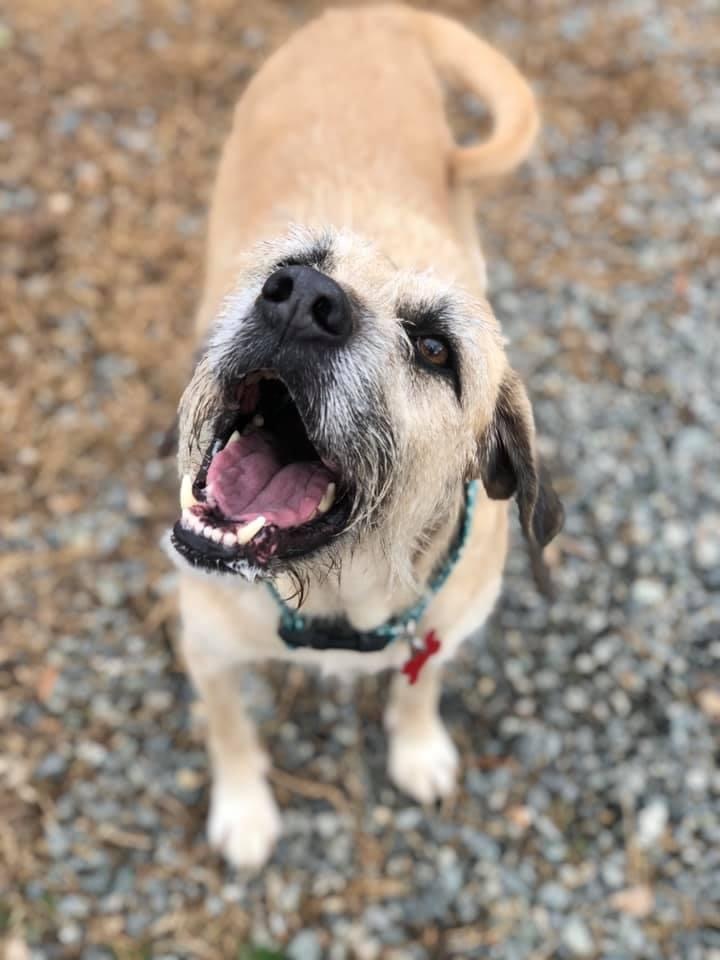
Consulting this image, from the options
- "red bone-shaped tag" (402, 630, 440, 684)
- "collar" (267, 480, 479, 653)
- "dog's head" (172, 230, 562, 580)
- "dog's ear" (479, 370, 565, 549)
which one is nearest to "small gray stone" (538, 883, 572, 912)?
"red bone-shaped tag" (402, 630, 440, 684)

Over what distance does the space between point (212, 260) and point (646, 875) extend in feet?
9.58

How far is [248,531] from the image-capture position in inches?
79.4

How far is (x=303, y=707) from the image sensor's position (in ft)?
12.0

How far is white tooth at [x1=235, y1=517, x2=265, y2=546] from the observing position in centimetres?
201

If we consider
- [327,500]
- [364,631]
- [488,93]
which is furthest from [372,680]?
[488,93]

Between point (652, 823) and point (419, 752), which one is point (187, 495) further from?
point (652, 823)

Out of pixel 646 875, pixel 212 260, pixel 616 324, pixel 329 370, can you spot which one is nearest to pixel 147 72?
pixel 212 260

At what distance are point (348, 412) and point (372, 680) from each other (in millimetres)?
1970

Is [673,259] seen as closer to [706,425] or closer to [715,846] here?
[706,425]

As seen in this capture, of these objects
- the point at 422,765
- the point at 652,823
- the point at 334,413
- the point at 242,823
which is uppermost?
the point at 334,413

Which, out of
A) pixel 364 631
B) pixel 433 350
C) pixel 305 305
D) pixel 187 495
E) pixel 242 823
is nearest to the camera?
pixel 305 305

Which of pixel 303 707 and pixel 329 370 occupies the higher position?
pixel 329 370

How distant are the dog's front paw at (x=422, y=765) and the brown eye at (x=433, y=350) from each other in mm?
1773

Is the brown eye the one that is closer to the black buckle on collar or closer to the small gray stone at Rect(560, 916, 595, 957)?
the black buckle on collar
